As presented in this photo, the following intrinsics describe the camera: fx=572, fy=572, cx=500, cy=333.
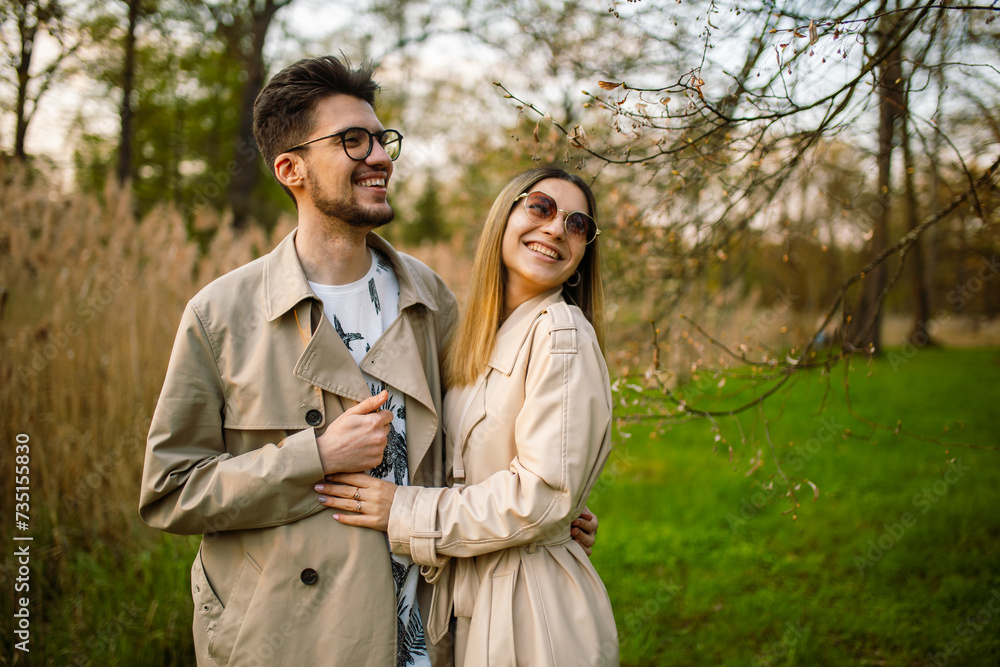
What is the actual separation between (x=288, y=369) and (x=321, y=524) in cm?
51

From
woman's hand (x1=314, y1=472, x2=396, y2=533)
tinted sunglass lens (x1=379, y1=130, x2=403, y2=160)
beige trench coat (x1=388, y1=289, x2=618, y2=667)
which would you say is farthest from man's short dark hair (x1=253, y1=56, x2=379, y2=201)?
woman's hand (x1=314, y1=472, x2=396, y2=533)

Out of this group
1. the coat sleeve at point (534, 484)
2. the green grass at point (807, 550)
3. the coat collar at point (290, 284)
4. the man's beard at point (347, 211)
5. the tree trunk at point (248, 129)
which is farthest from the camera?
the tree trunk at point (248, 129)

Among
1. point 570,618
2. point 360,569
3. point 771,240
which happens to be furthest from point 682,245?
point 360,569

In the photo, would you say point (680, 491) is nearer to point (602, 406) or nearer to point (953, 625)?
point (953, 625)

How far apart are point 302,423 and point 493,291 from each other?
82cm

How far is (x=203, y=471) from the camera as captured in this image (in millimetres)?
1774

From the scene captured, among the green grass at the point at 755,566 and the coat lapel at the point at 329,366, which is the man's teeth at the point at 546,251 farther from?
the green grass at the point at 755,566

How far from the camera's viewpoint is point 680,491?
17.9 feet

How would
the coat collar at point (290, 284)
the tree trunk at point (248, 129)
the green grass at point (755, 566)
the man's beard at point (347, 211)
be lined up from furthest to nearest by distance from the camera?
1. the tree trunk at point (248, 129)
2. the green grass at point (755, 566)
3. the man's beard at point (347, 211)
4. the coat collar at point (290, 284)

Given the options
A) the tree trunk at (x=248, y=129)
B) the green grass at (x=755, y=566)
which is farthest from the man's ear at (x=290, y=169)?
the tree trunk at (x=248, y=129)

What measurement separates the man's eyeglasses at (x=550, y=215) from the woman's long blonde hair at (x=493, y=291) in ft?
0.28

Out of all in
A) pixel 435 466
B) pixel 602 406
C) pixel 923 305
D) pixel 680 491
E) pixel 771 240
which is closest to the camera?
pixel 602 406

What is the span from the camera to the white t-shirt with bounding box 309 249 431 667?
76.2 inches

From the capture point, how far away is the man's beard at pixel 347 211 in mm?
2057
